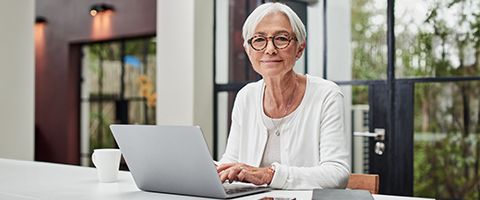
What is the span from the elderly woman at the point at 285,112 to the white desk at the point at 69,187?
0.33 metres

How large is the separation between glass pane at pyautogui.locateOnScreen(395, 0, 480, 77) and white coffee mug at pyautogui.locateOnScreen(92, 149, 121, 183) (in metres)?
2.76

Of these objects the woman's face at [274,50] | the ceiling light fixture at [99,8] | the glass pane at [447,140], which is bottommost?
the glass pane at [447,140]

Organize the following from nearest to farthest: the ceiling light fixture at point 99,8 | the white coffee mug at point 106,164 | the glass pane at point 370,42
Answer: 1. the white coffee mug at point 106,164
2. the glass pane at point 370,42
3. the ceiling light fixture at point 99,8

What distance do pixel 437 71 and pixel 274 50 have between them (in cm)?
289

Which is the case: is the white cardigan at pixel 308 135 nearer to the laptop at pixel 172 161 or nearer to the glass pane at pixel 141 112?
the laptop at pixel 172 161

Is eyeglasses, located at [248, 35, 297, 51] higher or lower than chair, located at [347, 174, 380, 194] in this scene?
higher

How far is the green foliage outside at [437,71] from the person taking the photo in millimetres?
4086

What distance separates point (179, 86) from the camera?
15.2ft

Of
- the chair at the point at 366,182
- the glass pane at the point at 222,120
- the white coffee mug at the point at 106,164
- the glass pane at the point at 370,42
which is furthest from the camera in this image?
the glass pane at the point at 222,120

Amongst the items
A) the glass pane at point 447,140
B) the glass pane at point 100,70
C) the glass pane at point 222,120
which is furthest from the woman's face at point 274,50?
the glass pane at point 100,70

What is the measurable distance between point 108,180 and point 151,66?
5783 mm

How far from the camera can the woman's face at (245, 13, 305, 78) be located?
1813 mm

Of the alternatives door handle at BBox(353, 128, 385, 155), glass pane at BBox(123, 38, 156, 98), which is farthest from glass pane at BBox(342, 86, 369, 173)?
glass pane at BBox(123, 38, 156, 98)

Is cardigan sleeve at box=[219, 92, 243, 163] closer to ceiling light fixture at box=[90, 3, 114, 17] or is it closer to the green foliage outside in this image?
the green foliage outside
